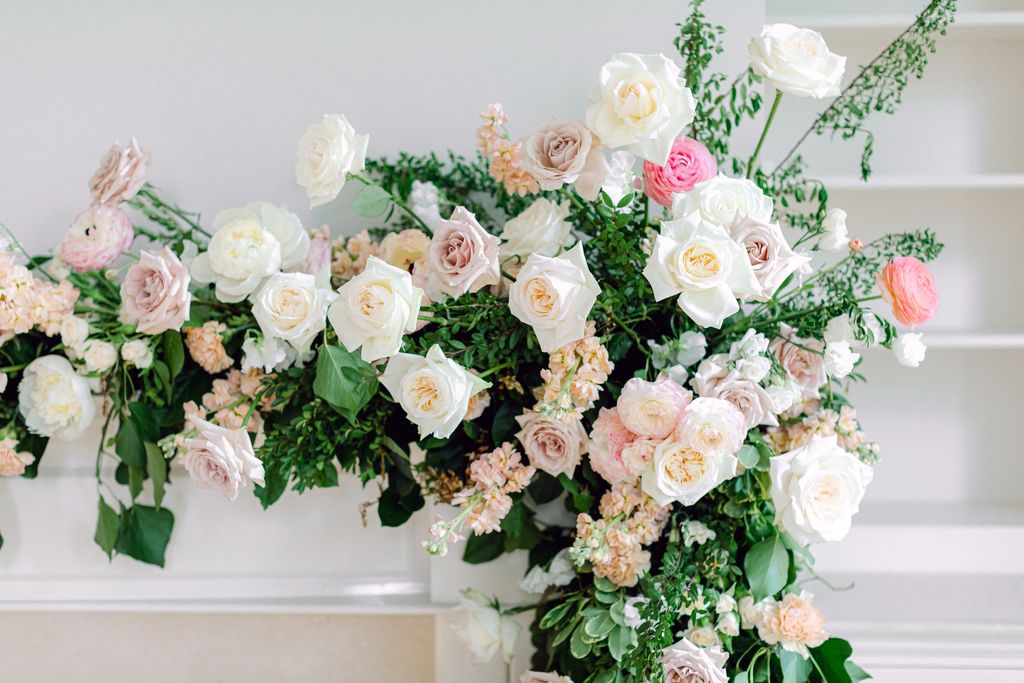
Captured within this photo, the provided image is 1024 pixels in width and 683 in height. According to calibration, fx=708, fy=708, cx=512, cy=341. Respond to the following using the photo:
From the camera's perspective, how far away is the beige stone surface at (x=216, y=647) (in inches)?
60.4

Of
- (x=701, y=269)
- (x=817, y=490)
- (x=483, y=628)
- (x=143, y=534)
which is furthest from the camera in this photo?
(x=143, y=534)

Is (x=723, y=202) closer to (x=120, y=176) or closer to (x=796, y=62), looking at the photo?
(x=796, y=62)

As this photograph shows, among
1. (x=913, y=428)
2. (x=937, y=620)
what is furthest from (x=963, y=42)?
(x=937, y=620)

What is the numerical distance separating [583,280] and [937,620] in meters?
1.08

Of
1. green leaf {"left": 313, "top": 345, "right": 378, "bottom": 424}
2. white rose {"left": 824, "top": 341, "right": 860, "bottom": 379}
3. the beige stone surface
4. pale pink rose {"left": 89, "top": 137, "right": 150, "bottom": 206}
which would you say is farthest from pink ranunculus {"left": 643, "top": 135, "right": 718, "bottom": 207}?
the beige stone surface

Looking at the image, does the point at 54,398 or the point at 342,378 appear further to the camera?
the point at 54,398

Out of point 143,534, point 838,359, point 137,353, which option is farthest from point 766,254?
point 143,534

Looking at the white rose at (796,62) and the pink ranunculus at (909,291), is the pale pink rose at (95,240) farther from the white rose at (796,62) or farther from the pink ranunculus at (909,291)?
the pink ranunculus at (909,291)

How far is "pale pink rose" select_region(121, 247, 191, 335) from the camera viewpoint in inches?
43.0

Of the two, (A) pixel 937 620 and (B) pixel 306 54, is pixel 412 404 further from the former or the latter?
(A) pixel 937 620

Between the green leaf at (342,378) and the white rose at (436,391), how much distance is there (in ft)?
0.34

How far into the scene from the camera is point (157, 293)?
43.1 inches

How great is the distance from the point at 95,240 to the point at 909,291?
1.32 m

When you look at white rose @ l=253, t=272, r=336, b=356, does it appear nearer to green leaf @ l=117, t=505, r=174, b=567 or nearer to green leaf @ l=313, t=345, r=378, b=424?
green leaf @ l=313, t=345, r=378, b=424
